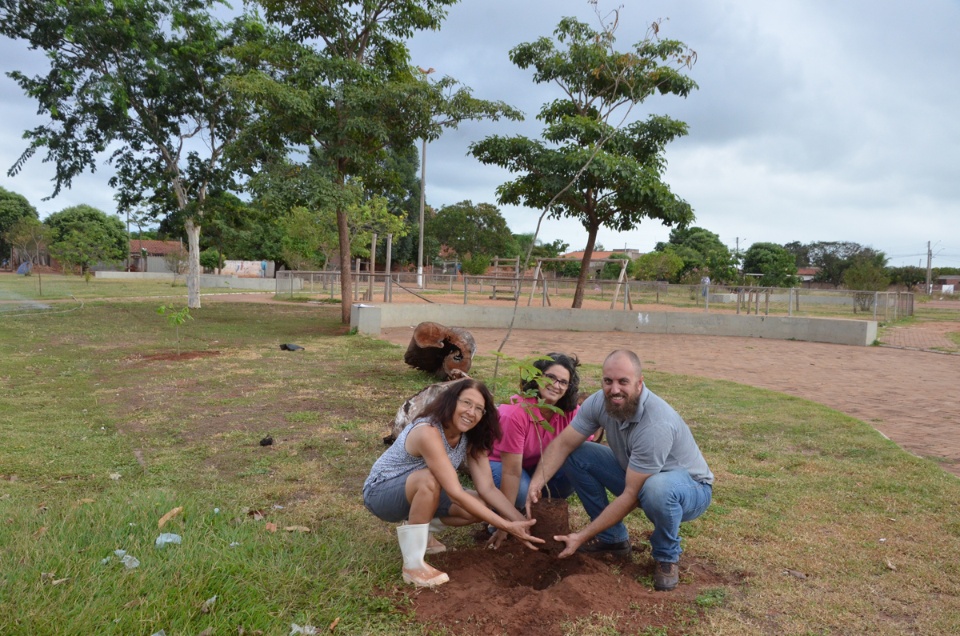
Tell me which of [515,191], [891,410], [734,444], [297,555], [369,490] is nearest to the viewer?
[297,555]

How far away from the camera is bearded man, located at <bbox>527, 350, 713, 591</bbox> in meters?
3.22

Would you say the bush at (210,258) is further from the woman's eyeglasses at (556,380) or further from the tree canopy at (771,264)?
the woman's eyeglasses at (556,380)

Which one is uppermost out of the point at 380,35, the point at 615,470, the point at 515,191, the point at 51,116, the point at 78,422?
the point at 380,35

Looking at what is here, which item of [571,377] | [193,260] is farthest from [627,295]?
[571,377]

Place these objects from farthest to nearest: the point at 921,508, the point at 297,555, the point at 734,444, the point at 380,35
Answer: the point at 380,35 → the point at 734,444 → the point at 921,508 → the point at 297,555

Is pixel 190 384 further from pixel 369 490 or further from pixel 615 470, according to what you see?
pixel 615 470

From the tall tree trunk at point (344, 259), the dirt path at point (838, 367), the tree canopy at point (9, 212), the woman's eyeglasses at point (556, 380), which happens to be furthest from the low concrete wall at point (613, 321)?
the tree canopy at point (9, 212)

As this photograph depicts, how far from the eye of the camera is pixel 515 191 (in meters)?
17.8

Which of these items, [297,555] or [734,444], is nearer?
[297,555]

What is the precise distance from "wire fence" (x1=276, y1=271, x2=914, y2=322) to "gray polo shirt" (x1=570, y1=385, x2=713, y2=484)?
15594 mm

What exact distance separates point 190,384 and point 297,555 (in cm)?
540

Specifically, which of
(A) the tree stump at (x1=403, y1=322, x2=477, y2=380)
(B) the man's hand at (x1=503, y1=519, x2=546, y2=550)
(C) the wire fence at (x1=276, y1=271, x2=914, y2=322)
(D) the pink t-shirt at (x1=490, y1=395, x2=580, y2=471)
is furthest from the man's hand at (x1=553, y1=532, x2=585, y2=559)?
(C) the wire fence at (x1=276, y1=271, x2=914, y2=322)

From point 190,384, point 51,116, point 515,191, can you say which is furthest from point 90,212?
point 190,384

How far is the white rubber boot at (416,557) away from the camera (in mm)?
3121
